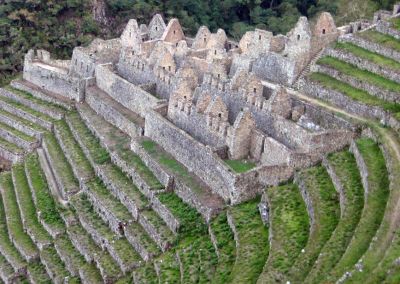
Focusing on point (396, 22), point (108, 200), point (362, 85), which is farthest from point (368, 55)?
point (108, 200)

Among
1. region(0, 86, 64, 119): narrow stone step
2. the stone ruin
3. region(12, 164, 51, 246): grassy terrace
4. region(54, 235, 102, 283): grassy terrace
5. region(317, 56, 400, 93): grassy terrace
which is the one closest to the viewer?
region(54, 235, 102, 283): grassy terrace

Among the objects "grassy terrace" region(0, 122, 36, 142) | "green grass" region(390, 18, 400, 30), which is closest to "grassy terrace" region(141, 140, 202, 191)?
"grassy terrace" region(0, 122, 36, 142)

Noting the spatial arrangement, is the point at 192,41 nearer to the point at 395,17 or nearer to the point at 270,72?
the point at 270,72

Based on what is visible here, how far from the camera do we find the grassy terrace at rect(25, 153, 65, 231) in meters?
37.3

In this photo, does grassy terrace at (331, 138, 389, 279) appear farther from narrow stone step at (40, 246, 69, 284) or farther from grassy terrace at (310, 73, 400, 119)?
narrow stone step at (40, 246, 69, 284)

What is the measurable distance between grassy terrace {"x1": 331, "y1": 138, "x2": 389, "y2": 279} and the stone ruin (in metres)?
2.21

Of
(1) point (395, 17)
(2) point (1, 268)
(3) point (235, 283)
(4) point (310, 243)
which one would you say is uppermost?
(1) point (395, 17)

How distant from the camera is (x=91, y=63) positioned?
48125mm

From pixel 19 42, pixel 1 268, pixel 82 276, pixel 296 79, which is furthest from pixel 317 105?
pixel 19 42

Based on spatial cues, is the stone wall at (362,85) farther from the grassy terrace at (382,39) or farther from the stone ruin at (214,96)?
the grassy terrace at (382,39)

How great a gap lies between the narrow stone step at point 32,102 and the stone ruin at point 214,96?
1.54 m

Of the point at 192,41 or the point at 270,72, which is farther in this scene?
the point at 192,41

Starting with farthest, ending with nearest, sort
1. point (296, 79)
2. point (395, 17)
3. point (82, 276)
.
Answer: point (395, 17) → point (296, 79) → point (82, 276)

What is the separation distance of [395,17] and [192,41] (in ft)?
42.8
